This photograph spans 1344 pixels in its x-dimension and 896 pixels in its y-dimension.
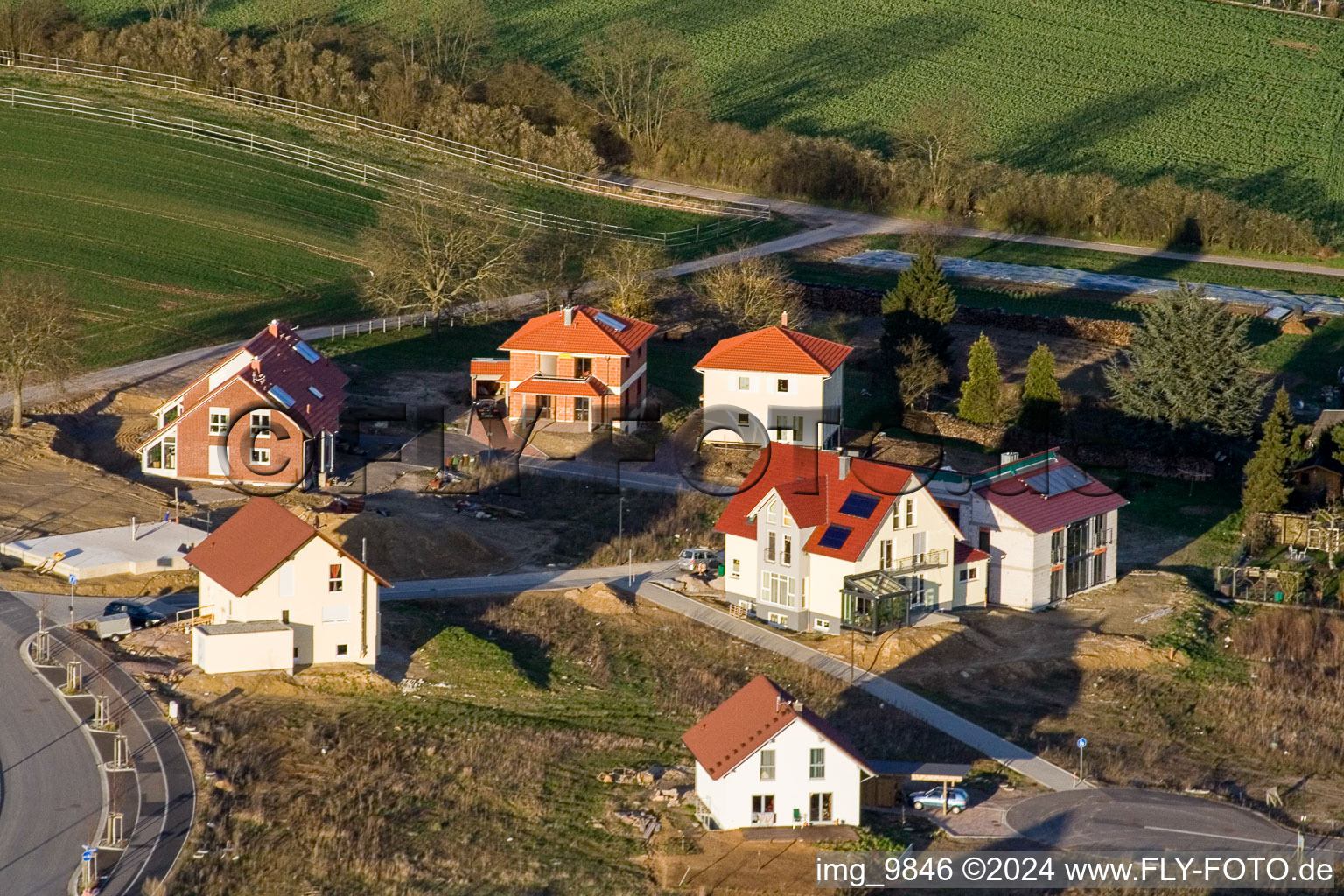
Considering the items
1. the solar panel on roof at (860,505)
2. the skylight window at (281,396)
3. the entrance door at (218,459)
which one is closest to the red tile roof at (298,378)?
the skylight window at (281,396)

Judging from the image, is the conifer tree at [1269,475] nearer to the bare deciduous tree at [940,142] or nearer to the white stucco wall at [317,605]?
the white stucco wall at [317,605]

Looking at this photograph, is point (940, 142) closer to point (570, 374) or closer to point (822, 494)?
point (570, 374)

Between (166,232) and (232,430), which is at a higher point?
(166,232)

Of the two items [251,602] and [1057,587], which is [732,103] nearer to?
[1057,587]

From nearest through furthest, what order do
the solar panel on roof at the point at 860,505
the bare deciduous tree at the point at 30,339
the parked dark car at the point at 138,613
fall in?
the parked dark car at the point at 138,613, the solar panel on roof at the point at 860,505, the bare deciduous tree at the point at 30,339

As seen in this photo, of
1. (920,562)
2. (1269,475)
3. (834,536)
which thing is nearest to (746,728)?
(834,536)

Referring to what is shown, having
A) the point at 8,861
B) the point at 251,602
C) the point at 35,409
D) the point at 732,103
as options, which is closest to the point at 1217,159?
the point at 732,103

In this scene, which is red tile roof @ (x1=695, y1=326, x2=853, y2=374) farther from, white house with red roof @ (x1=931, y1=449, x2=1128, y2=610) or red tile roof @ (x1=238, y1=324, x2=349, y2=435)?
red tile roof @ (x1=238, y1=324, x2=349, y2=435)
